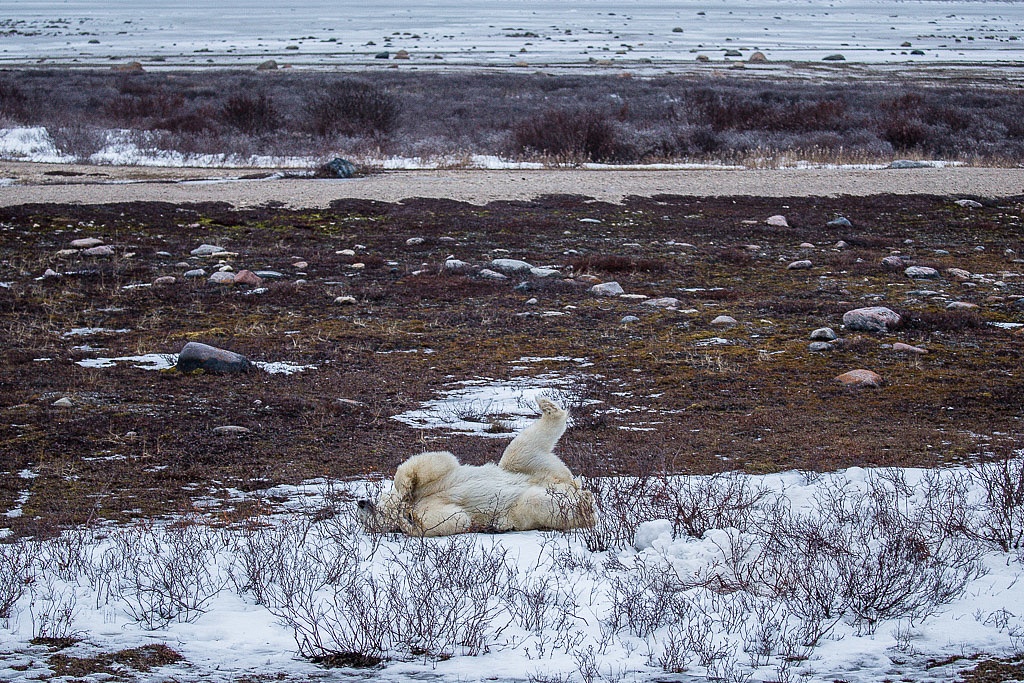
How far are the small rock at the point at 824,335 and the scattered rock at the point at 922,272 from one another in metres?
2.83

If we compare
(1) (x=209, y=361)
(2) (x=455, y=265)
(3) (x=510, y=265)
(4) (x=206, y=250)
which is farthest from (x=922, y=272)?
(4) (x=206, y=250)

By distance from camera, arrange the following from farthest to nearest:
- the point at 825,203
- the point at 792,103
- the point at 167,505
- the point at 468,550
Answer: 1. the point at 792,103
2. the point at 825,203
3. the point at 167,505
4. the point at 468,550

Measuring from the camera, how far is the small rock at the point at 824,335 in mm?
7445

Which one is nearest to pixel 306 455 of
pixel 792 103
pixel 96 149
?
pixel 96 149

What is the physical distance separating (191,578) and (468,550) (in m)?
0.99

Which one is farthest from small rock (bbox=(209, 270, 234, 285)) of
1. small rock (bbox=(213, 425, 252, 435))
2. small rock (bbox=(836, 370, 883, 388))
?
small rock (bbox=(836, 370, 883, 388))

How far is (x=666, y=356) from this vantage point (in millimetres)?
7090

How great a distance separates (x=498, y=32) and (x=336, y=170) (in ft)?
233

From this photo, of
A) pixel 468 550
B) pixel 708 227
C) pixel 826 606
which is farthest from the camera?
pixel 708 227

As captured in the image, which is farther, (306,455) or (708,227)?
(708,227)

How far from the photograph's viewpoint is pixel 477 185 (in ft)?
48.2

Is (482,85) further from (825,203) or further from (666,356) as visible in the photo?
(666,356)

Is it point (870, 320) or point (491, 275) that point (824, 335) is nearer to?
point (870, 320)

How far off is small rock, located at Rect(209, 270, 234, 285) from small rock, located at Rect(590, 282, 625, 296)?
3.50m
